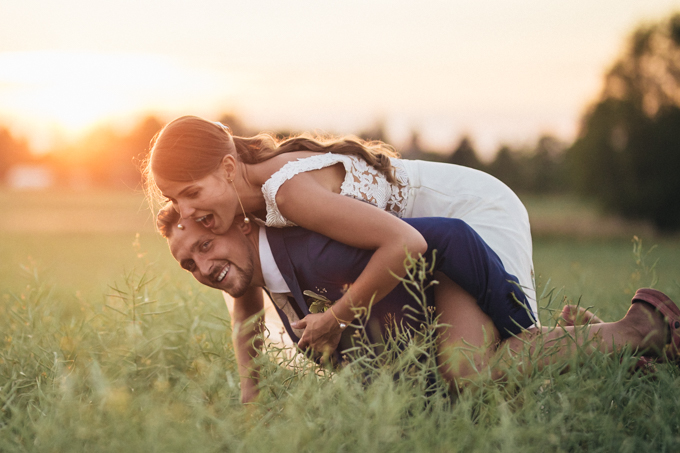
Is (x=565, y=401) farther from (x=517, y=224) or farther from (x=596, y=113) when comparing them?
(x=596, y=113)

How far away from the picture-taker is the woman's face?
115 inches

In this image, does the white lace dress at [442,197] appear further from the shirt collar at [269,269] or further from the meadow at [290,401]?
the meadow at [290,401]

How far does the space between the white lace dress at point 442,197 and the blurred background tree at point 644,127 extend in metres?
19.0

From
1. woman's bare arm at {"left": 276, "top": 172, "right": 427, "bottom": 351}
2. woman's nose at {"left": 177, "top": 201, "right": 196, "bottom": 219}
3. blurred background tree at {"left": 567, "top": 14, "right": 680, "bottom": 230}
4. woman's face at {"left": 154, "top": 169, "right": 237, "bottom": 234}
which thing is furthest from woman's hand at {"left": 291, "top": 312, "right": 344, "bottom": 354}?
blurred background tree at {"left": 567, "top": 14, "right": 680, "bottom": 230}

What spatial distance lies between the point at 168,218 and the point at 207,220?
311 millimetres

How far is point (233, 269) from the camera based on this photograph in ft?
9.87

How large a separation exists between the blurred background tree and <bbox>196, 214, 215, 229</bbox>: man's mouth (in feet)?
66.9

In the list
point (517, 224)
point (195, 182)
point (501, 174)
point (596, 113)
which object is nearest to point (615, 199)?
point (596, 113)

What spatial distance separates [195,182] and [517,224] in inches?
72.2

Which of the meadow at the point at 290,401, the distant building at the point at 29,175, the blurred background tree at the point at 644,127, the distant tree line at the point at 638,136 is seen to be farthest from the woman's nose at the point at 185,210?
the distant building at the point at 29,175

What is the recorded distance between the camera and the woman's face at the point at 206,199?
2920 millimetres

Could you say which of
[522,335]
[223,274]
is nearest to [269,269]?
[223,274]

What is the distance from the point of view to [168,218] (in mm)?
3199

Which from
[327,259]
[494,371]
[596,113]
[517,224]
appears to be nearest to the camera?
[494,371]
